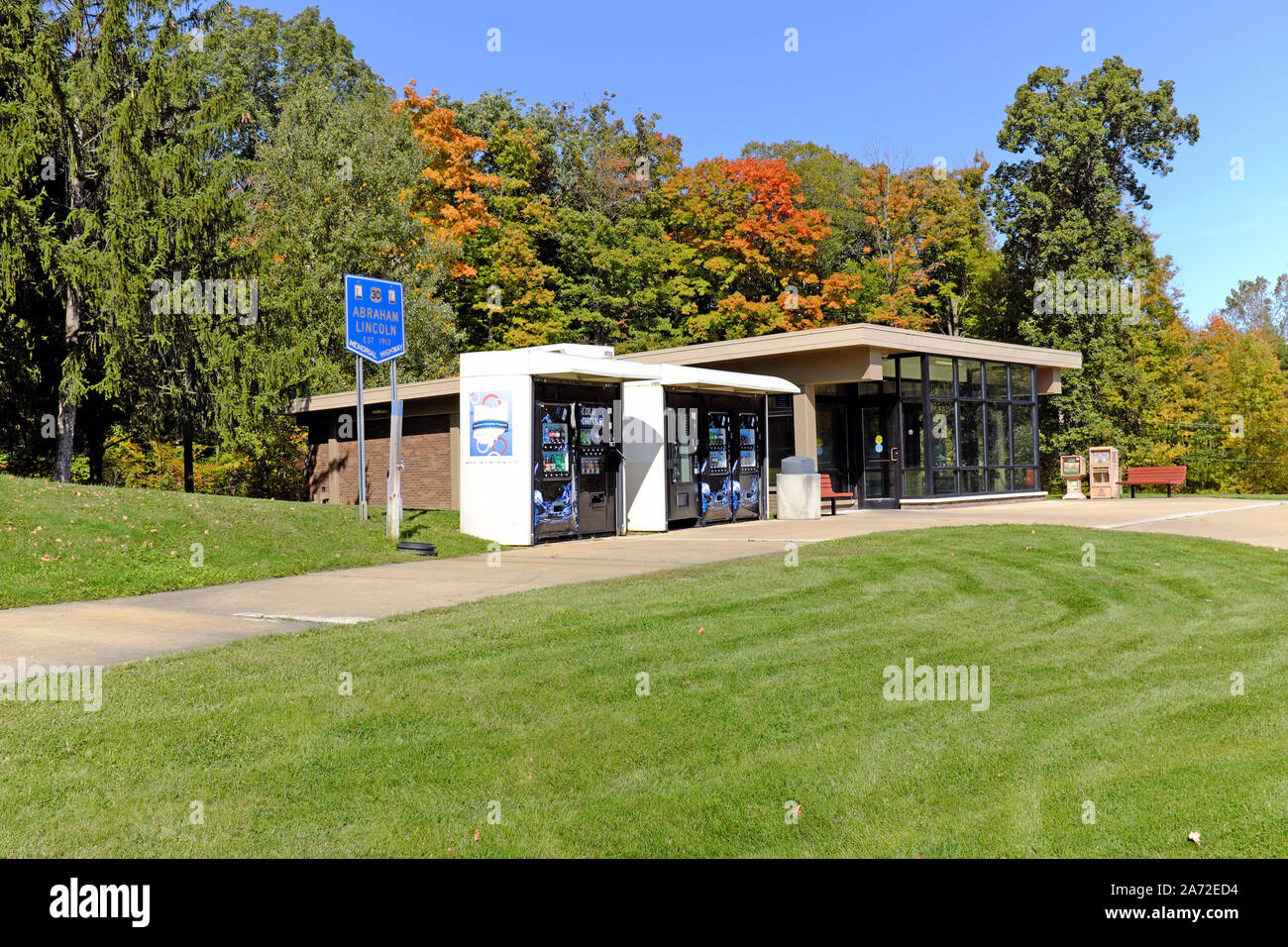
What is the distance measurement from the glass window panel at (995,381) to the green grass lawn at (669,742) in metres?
17.9

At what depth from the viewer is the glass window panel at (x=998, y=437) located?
26.4 metres

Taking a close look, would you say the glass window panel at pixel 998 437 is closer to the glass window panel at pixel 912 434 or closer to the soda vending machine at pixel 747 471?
the glass window panel at pixel 912 434

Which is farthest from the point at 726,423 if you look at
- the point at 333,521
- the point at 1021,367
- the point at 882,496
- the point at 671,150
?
the point at 671,150

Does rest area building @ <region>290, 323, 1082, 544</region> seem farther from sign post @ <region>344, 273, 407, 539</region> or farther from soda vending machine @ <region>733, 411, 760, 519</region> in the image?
sign post @ <region>344, 273, 407, 539</region>

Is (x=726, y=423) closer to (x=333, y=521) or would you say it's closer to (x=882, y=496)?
(x=882, y=496)

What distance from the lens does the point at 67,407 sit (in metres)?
23.9

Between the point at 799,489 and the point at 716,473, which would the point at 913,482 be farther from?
the point at 716,473

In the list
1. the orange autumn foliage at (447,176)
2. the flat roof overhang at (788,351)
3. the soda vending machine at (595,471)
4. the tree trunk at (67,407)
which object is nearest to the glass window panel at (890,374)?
the flat roof overhang at (788,351)

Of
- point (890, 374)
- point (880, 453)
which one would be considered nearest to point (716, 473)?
point (880, 453)

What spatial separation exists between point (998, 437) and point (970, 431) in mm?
1367

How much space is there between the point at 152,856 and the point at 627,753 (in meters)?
2.27

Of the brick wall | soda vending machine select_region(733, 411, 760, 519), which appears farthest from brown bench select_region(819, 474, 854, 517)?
the brick wall
